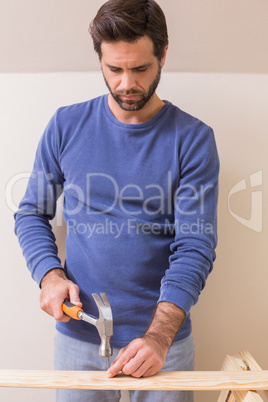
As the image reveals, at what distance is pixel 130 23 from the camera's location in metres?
1.28

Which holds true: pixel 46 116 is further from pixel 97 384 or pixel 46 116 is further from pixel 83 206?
pixel 97 384

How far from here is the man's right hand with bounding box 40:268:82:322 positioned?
1.29m

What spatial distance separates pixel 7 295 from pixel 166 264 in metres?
0.63

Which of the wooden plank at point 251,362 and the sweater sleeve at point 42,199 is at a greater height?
the sweater sleeve at point 42,199

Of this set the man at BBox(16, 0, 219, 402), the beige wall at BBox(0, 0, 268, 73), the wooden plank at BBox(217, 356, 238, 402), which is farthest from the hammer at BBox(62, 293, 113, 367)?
the beige wall at BBox(0, 0, 268, 73)

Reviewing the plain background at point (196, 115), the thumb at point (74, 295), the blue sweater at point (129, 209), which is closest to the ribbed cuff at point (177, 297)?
the blue sweater at point (129, 209)

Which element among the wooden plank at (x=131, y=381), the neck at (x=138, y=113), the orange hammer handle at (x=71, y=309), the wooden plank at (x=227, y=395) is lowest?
the wooden plank at (x=227, y=395)

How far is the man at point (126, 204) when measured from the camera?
1335 mm

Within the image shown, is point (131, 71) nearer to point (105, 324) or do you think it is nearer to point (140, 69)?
point (140, 69)

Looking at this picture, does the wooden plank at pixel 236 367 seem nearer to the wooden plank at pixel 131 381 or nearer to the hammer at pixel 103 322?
the wooden plank at pixel 131 381

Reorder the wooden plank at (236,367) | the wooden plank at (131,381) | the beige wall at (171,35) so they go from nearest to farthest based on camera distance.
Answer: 1. the wooden plank at (131,381)
2. the wooden plank at (236,367)
3. the beige wall at (171,35)

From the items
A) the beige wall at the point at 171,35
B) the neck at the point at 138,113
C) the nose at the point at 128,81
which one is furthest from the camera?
the beige wall at the point at 171,35

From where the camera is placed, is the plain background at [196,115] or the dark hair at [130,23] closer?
the dark hair at [130,23]

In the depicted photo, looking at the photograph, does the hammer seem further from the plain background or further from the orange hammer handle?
the plain background
